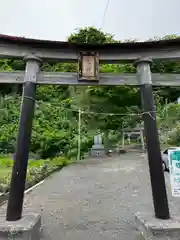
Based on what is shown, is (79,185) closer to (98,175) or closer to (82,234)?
(98,175)

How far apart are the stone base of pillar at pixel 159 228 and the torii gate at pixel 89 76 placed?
152 millimetres

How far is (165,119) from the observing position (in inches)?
616

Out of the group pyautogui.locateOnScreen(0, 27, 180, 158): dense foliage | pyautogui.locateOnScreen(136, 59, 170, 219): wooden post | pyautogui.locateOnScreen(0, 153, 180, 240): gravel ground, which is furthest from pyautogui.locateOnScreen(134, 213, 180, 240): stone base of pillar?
pyautogui.locateOnScreen(0, 27, 180, 158): dense foliage

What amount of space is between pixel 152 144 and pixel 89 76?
156 cm

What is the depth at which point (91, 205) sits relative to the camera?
5.32m

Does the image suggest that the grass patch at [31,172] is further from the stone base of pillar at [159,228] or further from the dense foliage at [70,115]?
the stone base of pillar at [159,228]

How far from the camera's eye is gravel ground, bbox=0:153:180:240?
3.79 metres

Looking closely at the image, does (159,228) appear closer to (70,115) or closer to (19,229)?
(19,229)

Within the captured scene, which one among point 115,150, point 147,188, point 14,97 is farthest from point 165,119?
point 14,97

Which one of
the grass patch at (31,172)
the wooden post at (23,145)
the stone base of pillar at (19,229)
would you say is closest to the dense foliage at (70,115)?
the grass patch at (31,172)

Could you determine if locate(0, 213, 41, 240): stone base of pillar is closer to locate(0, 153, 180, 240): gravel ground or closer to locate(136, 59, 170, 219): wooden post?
locate(0, 153, 180, 240): gravel ground

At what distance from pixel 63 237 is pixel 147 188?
13.2ft

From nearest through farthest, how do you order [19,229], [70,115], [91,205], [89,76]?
[19,229], [89,76], [91,205], [70,115]

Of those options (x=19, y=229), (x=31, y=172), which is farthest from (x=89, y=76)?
(x=31, y=172)
